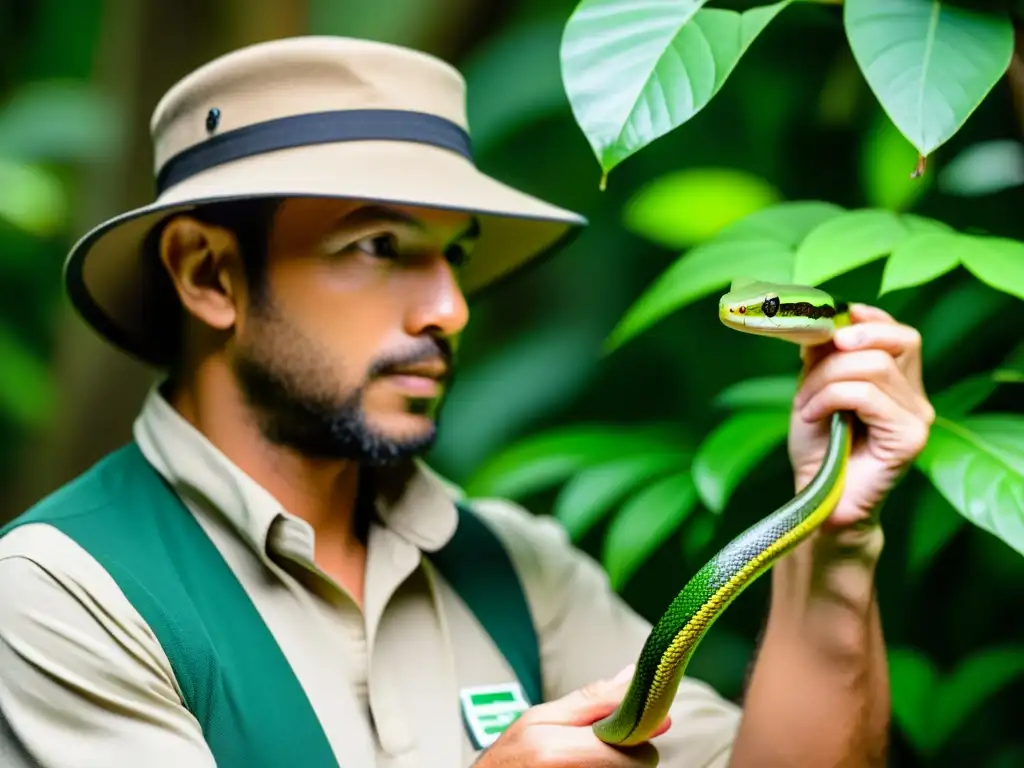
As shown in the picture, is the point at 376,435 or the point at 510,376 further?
the point at 510,376

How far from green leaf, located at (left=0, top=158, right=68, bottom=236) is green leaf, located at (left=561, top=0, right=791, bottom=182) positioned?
1808mm

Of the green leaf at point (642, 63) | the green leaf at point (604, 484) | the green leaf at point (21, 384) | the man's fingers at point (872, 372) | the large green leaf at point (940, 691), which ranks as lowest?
the large green leaf at point (940, 691)

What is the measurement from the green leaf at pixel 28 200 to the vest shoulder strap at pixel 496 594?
152 cm

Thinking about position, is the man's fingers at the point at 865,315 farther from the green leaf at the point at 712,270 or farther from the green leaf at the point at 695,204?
the green leaf at the point at 695,204

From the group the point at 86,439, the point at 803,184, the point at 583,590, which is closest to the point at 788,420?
the point at 583,590

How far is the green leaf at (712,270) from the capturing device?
4.00 feet

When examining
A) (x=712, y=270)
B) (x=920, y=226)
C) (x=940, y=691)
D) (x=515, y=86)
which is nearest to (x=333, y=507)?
(x=712, y=270)

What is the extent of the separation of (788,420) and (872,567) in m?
0.22

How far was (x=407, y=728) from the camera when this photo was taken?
1.25m

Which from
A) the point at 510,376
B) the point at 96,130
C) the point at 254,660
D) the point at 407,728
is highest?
the point at 96,130

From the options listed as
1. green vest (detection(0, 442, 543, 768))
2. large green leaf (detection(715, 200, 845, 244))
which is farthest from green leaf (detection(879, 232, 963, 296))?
green vest (detection(0, 442, 543, 768))

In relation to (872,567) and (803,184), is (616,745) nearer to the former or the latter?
(872,567)

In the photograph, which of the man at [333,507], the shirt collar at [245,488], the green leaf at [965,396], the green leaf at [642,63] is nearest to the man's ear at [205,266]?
the man at [333,507]

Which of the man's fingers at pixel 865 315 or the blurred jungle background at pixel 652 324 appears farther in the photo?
the blurred jungle background at pixel 652 324
